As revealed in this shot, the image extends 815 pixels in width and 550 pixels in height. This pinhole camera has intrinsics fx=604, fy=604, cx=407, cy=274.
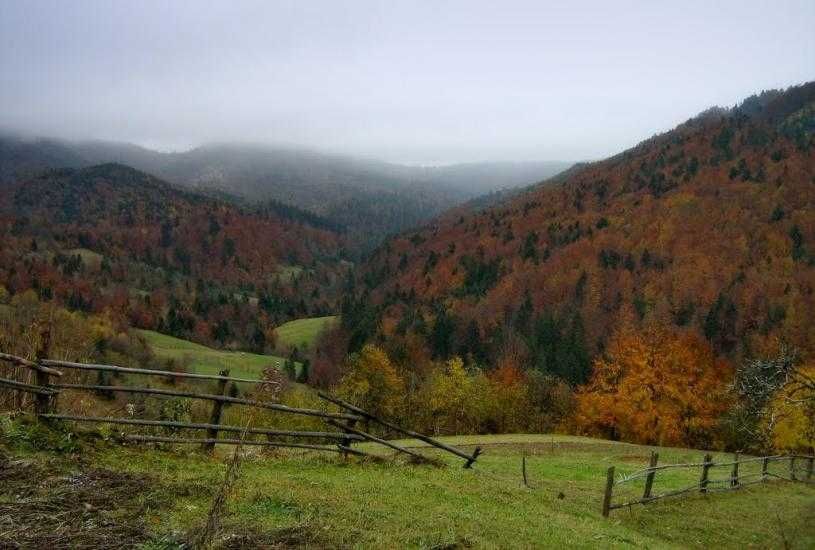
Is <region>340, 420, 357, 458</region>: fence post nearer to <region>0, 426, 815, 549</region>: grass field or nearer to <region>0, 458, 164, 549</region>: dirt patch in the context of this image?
<region>0, 426, 815, 549</region>: grass field

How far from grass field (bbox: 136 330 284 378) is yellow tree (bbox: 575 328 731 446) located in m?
67.9

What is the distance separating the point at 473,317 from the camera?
126m

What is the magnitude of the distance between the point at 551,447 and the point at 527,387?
97.2 feet

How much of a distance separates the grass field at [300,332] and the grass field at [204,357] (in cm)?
1263

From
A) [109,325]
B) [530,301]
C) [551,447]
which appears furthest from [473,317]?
[551,447]

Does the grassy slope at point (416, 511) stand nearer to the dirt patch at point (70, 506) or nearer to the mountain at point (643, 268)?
the dirt patch at point (70, 506)

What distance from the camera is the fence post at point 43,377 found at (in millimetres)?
10547

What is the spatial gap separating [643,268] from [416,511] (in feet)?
435

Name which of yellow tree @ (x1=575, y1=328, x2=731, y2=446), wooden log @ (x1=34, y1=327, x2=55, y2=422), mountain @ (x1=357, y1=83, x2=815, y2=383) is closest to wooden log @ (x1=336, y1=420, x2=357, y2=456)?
wooden log @ (x1=34, y1=327, x2=55, y2=422)

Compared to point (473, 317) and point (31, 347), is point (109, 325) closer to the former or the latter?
point (473, 317)

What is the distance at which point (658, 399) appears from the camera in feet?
184

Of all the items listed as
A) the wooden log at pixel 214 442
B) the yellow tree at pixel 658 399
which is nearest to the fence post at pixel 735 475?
the wooden log at pixel 214 442

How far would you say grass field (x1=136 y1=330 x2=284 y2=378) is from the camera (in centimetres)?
11744

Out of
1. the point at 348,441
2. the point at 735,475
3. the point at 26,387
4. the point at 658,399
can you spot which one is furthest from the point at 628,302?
the point at 26,387
